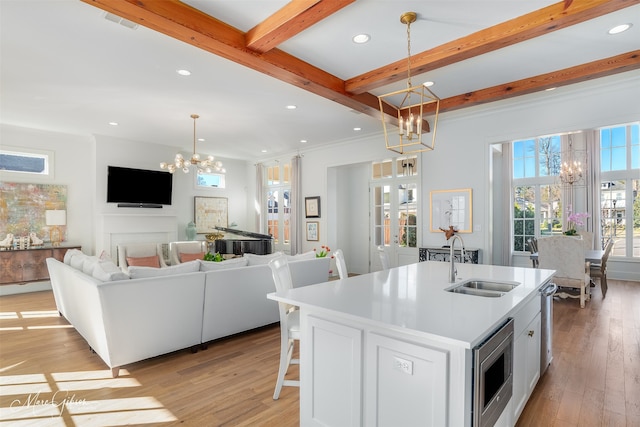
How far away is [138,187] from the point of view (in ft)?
24.0

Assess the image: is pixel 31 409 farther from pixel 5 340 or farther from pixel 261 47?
pixel 261 47

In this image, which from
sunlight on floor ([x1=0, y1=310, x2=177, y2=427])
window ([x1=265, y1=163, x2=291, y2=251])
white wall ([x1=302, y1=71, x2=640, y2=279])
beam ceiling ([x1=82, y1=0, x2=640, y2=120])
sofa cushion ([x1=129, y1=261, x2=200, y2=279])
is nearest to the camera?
sunlight on floor ([x1=0, y1=310, x2=177, y2=427])

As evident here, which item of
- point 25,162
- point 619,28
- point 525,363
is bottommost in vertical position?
point 525,363

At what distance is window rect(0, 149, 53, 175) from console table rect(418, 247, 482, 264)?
741cm

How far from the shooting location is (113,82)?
4.19m

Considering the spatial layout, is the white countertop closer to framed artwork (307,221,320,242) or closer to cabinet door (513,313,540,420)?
cabinet door (513,313,540,420)

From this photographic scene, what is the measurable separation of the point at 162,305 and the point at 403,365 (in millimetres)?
2453

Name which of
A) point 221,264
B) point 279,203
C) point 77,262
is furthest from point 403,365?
point 279,203

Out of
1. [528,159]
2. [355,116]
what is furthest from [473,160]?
[528,159]

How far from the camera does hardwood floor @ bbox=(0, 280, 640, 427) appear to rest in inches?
91.7

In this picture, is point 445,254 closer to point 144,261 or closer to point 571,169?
point 571,169

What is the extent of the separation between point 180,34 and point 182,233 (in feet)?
20.7

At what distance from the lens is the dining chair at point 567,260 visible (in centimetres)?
479

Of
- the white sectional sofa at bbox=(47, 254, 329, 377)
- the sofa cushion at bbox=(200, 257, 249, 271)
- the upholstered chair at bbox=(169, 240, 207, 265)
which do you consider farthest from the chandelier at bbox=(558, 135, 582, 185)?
the upholstered chair at bbox=(169, 240, 207, 265)
